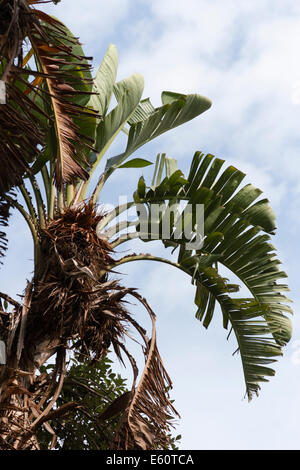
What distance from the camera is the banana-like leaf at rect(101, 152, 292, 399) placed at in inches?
238

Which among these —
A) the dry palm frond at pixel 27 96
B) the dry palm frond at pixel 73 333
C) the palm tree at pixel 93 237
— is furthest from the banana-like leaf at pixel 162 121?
the dry palm frond at pixel 27 96

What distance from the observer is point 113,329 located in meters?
5.52

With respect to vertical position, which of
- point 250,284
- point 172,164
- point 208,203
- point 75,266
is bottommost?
point 75,266

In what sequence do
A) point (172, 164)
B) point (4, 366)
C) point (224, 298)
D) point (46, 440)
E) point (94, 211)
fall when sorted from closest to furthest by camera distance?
point (4, 366) < point (94, 211) < point (224, 298) < point (46, 440) < point (172, 164)

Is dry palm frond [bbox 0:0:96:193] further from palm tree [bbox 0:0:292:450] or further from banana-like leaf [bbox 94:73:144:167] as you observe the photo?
banana-like leaf [bbox 94:73:144:167]

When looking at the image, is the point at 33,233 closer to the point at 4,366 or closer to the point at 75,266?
the point at 75,266

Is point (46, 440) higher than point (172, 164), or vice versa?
point (172, 164)

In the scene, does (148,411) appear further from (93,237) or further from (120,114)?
(120,114)

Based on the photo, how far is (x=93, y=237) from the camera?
212 inches

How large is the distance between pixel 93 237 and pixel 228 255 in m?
1.77

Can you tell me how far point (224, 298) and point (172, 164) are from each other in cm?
196

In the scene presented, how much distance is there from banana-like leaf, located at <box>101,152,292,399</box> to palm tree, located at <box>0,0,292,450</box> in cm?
1

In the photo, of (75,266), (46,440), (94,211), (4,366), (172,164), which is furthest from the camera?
(172,164)

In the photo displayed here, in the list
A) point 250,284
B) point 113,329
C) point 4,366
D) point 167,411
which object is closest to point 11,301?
point 4,366
